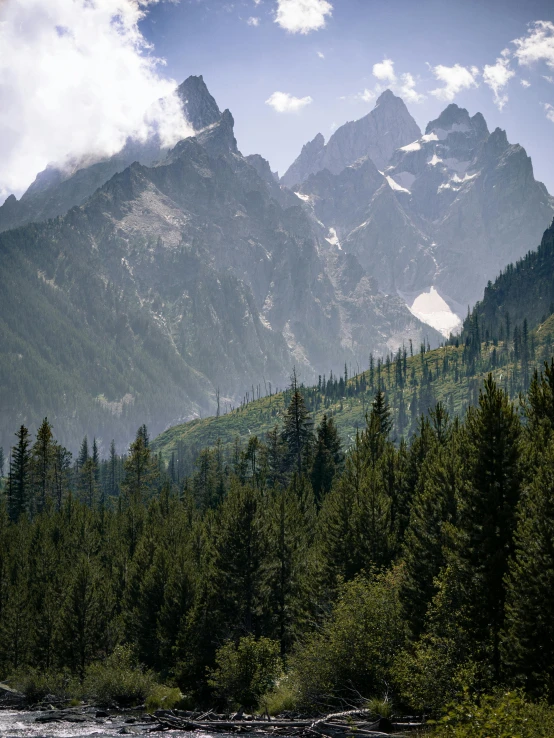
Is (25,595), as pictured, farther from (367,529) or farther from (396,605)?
(396,605)

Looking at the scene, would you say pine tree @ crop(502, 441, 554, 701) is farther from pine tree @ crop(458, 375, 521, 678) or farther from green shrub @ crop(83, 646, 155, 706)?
green shrub @ crop(83, 646, 155, 706)

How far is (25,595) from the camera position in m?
79.2

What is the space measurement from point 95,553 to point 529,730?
8268 centimetres

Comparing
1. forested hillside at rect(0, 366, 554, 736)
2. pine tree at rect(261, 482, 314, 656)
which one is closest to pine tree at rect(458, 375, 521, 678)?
forested hillside at rect(0, 366, 554, 736)

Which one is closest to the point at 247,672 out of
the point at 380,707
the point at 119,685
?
the point at 119,685

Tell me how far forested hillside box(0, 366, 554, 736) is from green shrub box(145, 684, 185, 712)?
1.24 m

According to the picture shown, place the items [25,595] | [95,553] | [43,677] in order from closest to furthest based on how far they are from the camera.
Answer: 1. [43,677]
2. [25,595]
3. [95,553]

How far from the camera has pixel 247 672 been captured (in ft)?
178

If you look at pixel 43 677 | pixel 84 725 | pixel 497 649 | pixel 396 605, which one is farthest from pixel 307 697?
pixel 43 677

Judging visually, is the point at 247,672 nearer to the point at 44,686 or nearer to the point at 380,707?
the point at 380,707

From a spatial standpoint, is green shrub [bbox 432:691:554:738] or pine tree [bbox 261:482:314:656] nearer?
green shrub [bbox 432:691:554:738]

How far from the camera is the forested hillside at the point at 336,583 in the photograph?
37.4 meters

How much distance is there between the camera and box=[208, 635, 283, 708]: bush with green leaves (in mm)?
53500

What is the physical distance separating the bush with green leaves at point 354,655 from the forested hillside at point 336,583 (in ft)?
0.39
